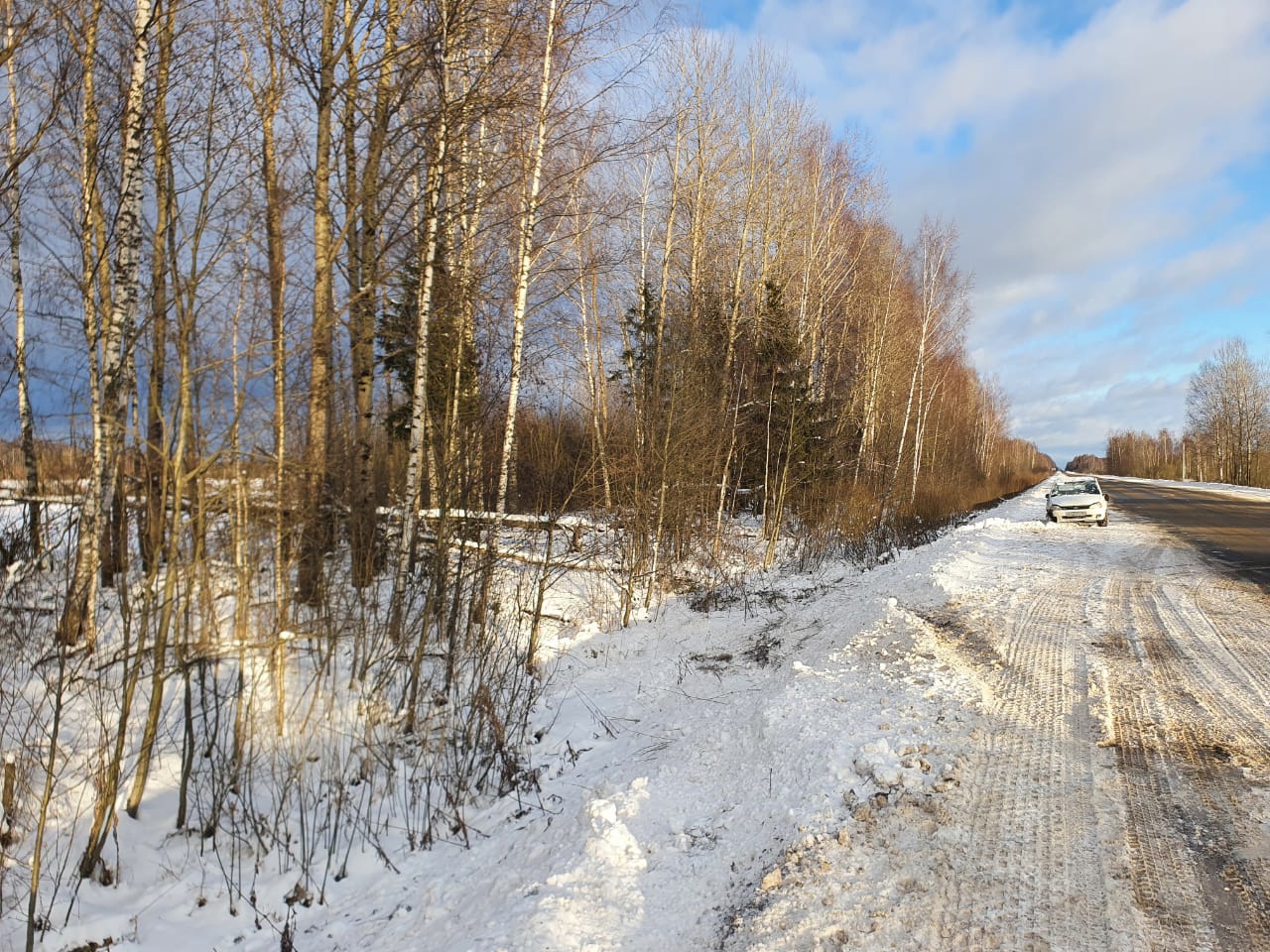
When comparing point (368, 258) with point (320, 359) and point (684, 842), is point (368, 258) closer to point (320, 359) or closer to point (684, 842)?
point (320, 359)

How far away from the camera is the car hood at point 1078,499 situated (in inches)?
685

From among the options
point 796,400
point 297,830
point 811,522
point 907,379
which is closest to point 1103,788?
point 297,830

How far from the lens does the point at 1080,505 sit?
17.4 metres

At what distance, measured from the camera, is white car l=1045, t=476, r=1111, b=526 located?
1730 centimetres

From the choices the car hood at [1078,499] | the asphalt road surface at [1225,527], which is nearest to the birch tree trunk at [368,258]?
the asphalt road surface at [1225,527]

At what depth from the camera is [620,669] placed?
24.0 feet

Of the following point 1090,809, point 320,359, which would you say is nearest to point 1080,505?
point 1090,809

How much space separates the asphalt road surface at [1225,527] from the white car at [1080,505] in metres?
1.49

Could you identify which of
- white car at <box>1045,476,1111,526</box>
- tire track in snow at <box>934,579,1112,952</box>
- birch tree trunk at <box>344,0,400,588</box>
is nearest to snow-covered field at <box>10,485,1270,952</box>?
tire track in snow at <box>934,579,1112,952</box>

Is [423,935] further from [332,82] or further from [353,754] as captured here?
[332,82]

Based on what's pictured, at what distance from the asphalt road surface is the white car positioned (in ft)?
4.89

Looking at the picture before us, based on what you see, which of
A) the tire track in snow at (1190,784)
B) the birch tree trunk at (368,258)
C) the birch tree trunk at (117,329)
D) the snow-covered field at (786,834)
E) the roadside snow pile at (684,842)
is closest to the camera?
the tire track in snow at (1190,784)

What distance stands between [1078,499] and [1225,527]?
3.25 meters

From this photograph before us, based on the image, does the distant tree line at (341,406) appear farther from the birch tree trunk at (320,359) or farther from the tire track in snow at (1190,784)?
the tire track in snow at (1190,784)
